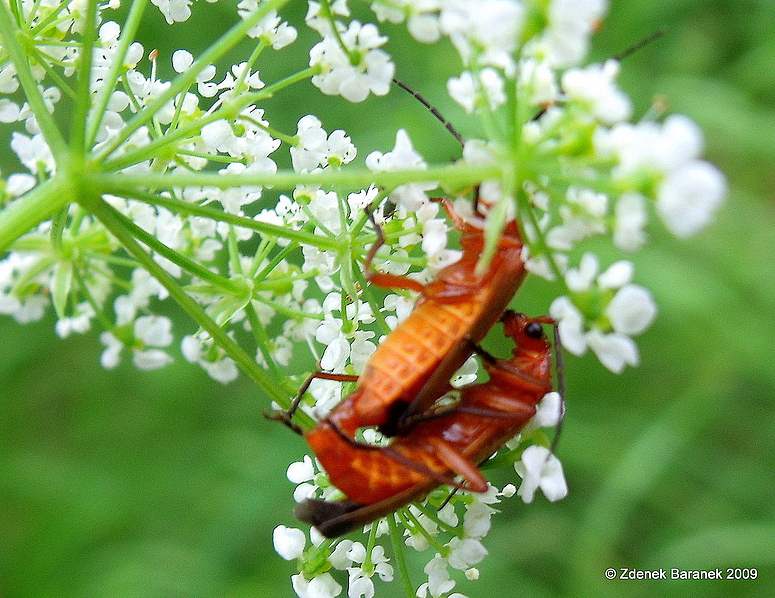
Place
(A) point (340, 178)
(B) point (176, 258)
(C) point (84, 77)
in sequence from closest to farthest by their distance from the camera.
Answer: (A) point (340, 178), (C) point (84, 77), (B) point (176, 258)

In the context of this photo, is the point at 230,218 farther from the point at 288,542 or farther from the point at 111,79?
the point at 288,542

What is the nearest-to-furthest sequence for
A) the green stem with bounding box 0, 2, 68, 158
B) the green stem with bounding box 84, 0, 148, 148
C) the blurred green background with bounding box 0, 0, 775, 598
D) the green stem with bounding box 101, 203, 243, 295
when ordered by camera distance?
1. the green stem with bounding box 0, 2, 68, 158
2. the green stem with bounding box 84, 0, 148, 148
3. the green stem with bounding box 101, 203, 243, 295
4. the blurred green background with bounding box 0, 0, 775, 598

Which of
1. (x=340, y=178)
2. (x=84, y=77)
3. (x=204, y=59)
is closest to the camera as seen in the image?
(x=340, y=178)

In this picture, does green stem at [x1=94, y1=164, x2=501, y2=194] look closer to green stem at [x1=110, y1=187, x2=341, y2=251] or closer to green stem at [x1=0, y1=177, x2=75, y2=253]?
green stem at [x1=110, y1=187, x2=341, y2=251]

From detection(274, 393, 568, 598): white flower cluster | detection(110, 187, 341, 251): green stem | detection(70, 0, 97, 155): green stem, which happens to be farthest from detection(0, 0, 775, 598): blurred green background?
detection(70, 0, 97, 155): green stem

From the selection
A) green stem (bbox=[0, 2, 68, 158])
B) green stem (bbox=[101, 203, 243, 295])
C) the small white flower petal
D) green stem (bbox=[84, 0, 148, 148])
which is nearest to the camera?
green stem (bbox=[0, 2, 68, 158])

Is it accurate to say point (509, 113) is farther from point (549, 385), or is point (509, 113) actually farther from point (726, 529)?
point (726, 529)

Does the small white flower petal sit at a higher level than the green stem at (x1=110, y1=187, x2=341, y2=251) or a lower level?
lower

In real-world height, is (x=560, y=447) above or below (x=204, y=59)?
above

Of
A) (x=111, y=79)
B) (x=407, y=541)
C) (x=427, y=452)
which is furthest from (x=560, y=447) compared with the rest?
(x=111, y=79)
